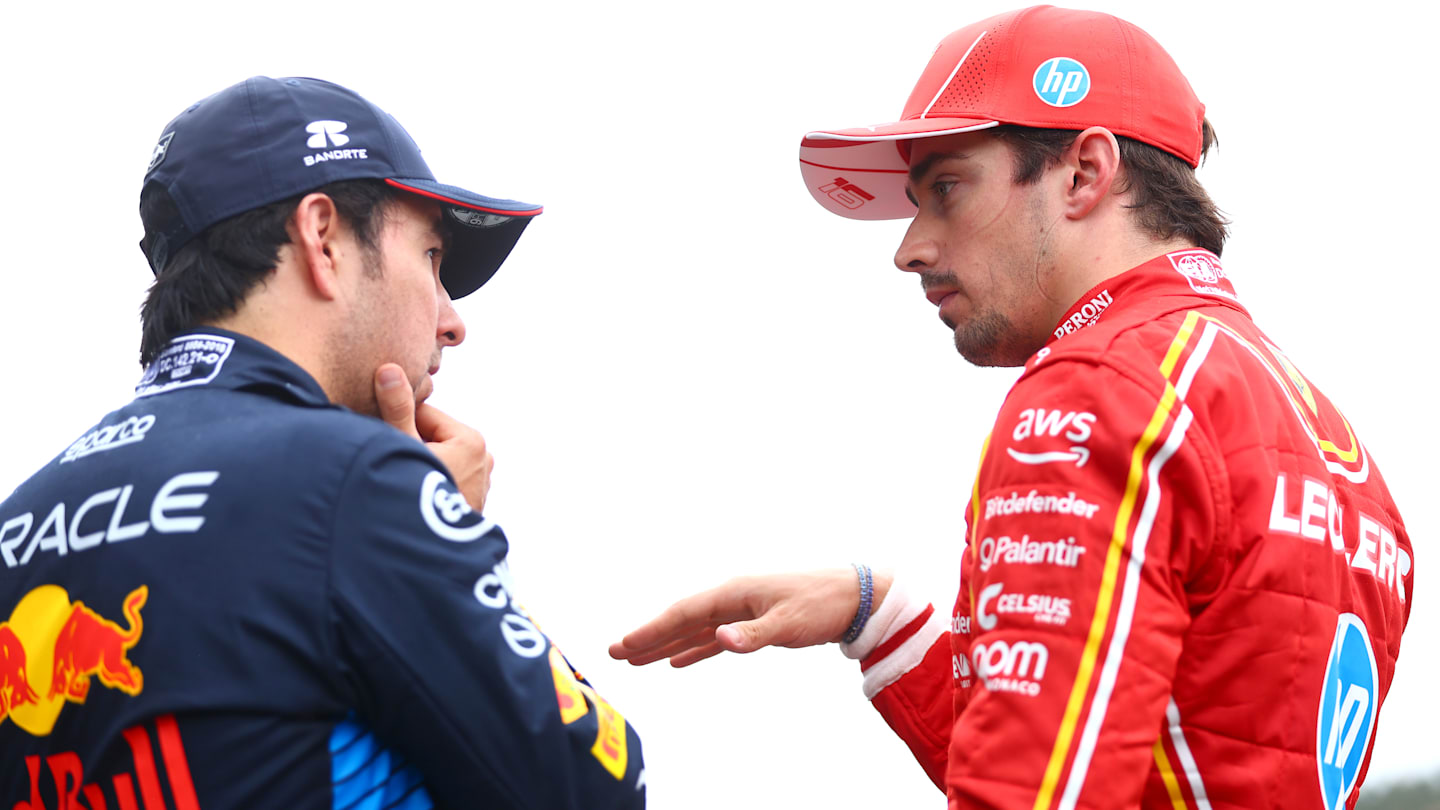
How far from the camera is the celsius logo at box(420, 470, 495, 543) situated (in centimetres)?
161

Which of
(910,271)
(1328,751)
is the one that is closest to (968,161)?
(910,271)

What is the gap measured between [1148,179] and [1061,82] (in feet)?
0.82

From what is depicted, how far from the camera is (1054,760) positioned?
1491mm

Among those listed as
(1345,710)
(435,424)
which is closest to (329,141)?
(435,424)

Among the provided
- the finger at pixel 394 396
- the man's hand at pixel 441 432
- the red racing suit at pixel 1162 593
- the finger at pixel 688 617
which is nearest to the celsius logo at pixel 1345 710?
the red racing suit at pixel 1162 593

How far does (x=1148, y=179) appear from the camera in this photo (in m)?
2.21

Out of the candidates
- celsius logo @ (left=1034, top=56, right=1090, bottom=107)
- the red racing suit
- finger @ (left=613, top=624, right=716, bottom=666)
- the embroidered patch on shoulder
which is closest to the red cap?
celsius logo @ (left=1034, top=56, right=1090, bottom=107)

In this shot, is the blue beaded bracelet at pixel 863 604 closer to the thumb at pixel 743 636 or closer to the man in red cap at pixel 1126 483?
the thumb at pixel 743 636

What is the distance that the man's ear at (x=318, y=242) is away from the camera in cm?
196

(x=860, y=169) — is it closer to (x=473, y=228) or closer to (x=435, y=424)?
(x=473, y=228)

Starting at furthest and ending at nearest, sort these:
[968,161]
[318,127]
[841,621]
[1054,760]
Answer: [841,621] < [968,161] < [318,127] < [1054,760]

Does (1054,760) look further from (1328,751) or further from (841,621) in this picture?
(841,621)

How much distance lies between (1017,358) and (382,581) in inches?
53.2

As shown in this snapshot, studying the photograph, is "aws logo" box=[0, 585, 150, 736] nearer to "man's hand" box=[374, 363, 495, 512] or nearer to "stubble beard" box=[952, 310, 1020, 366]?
"man's hand" box=[374, 363, 495, 512]
